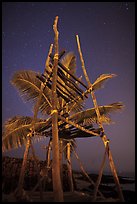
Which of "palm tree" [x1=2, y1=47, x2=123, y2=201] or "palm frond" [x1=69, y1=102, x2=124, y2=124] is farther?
"palm frond" [x1=69, y1=102, x2=124, y2=124]

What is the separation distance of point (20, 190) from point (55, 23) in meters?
6.06

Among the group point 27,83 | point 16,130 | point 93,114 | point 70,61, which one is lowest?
point 16,130

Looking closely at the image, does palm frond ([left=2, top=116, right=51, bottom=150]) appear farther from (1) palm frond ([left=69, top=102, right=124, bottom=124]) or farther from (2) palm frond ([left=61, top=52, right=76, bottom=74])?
(2) palm frond ([left=61, top=52, right=76, bottom=74])

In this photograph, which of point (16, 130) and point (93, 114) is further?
point (93, 114)

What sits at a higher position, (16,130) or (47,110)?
(47,110)

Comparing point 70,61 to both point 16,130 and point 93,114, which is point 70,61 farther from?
point 16,130

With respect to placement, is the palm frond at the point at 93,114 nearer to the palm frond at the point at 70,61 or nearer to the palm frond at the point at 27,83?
the palm frond at the point at 27,83

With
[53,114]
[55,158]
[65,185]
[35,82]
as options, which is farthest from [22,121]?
[65,185]

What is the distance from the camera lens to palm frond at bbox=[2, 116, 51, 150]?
8188mm

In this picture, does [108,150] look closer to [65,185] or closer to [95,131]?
[95,131]

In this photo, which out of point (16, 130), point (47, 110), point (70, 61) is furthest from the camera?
point (70, 61)

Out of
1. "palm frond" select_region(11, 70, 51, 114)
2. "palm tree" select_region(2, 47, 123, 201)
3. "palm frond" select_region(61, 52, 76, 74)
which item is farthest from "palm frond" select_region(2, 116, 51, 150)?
"palm frond" select_region(61, 52, 76, 74)

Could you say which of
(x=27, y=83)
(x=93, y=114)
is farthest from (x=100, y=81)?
(x=27, y=83)

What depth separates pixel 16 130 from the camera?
8.30 m
